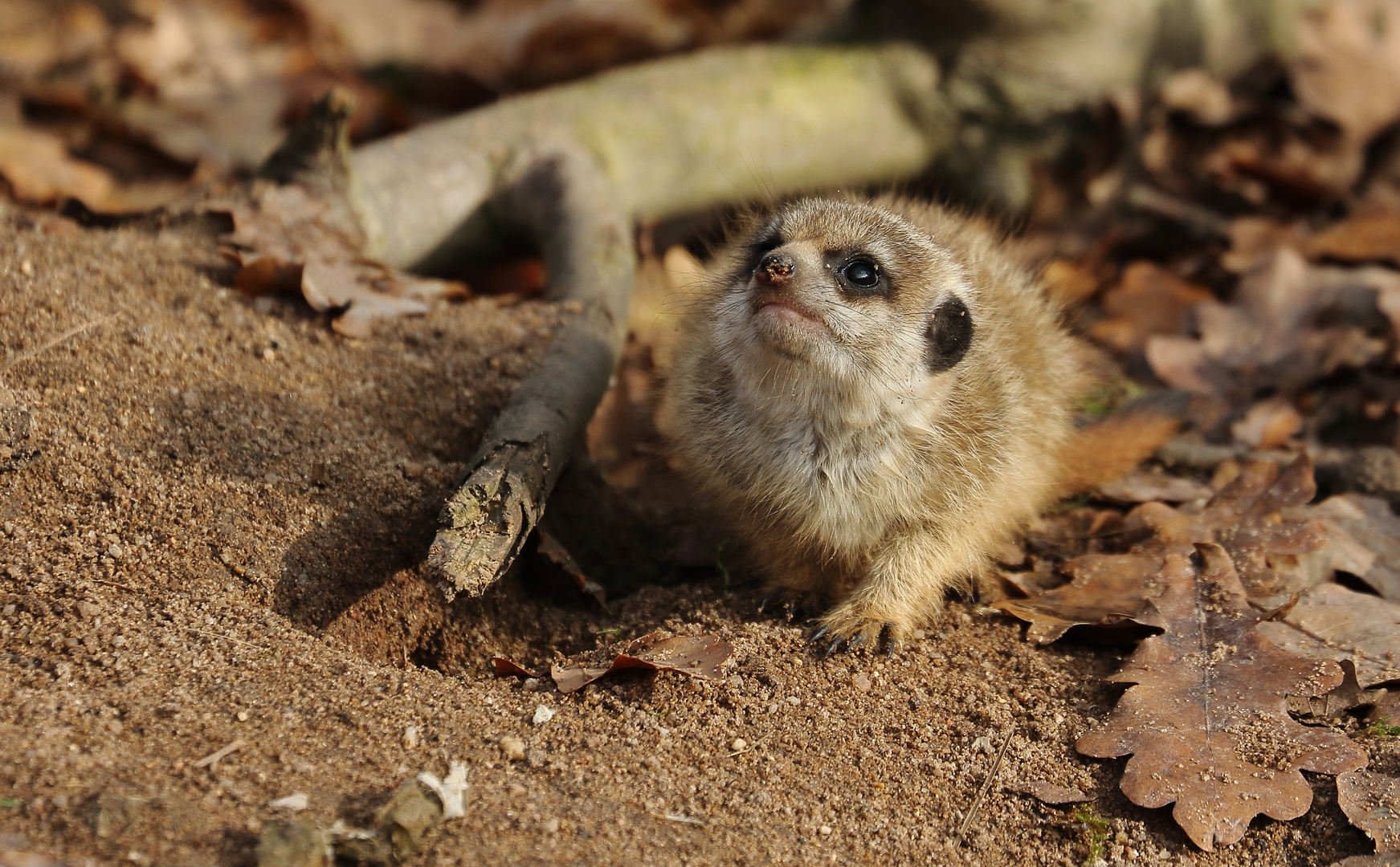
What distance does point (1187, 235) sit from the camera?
5785mm

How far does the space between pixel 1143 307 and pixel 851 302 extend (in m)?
2.73

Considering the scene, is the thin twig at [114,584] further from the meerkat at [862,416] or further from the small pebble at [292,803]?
the meerkat at [862,416]

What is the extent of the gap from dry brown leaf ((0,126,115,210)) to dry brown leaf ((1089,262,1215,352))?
4.79m

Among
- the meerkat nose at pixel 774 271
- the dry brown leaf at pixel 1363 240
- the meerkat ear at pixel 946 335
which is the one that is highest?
the meerkat nose at pixel 774 271

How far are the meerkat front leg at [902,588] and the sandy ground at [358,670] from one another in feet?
0.30

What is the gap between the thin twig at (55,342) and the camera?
3.09m

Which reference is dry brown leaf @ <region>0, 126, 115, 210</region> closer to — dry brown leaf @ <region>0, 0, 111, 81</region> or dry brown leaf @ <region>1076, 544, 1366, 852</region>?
dry brown leaf @ <region>0, 0, 111, 81</region>

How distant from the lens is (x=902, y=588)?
341cm

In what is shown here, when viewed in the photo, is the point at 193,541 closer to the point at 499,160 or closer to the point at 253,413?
the point at 253,413

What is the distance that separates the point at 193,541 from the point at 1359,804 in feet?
9.80

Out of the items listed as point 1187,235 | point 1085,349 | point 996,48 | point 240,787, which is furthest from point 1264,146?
point 240,787

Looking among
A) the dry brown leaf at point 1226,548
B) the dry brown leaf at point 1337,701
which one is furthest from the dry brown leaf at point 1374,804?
the dry brown leaf at point 1226,548

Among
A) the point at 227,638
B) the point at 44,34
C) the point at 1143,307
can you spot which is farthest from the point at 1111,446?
the point at 44,34

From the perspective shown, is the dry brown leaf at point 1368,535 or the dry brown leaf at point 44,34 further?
the dry brown leaf at point 44,34
